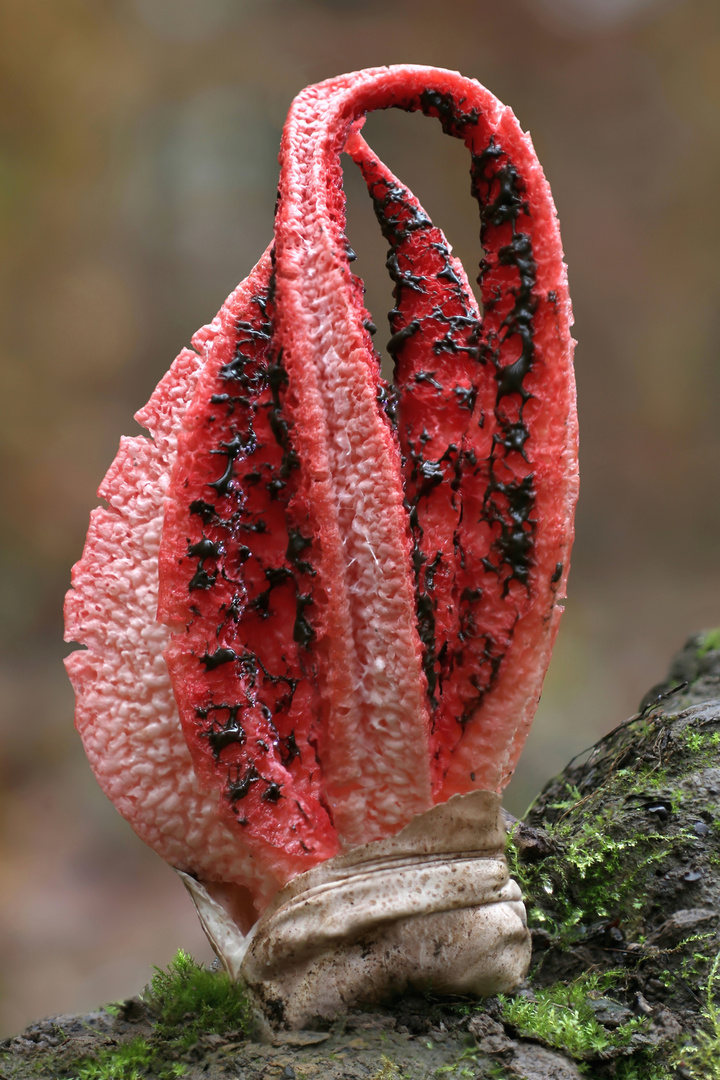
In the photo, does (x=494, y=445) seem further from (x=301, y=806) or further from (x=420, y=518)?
(x=301, y=806)

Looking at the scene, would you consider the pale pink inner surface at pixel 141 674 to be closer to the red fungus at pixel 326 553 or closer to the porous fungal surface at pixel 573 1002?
the red fungus at pixel 326 553

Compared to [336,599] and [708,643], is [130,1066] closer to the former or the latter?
[336,599]

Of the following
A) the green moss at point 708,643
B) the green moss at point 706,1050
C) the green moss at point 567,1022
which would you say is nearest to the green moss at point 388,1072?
the green moss at point 567,1022

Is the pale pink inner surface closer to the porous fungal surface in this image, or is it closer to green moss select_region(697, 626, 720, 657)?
the porous fungal surface

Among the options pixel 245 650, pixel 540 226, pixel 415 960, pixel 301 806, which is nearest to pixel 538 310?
pixel 540 226

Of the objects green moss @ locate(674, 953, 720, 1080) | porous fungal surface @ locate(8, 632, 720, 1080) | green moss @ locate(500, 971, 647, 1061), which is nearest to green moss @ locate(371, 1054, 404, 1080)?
porous fungal surface @ locate(8, 632, 720, 1080)

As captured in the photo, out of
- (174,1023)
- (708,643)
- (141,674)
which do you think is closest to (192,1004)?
(174,1023)
